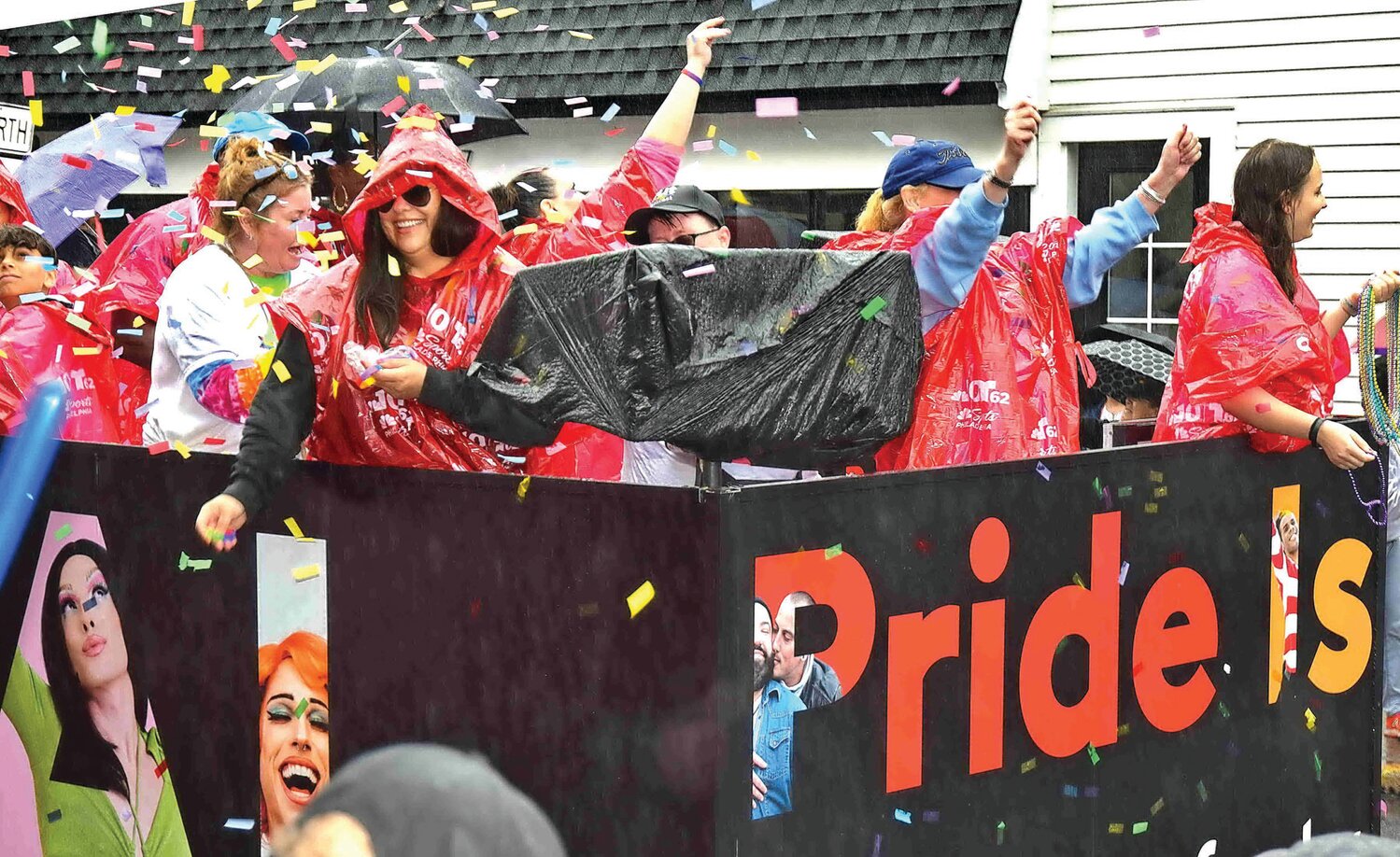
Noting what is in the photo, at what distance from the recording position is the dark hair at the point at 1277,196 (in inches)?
197

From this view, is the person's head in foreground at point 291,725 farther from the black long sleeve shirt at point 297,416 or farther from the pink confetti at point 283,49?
the pink confetti at point 283,49

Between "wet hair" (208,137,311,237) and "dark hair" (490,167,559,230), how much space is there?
1.13 m

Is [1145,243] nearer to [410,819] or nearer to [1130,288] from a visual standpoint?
[1130,288]

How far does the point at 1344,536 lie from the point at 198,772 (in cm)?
309

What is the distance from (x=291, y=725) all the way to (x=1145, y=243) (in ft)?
25.7

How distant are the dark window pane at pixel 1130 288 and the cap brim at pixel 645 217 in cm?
573

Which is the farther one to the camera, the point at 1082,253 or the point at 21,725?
the point at 1082,253

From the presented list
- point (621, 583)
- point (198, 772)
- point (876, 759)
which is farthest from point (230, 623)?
point (876, 759)

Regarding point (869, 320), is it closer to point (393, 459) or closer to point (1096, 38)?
point (393, 459)

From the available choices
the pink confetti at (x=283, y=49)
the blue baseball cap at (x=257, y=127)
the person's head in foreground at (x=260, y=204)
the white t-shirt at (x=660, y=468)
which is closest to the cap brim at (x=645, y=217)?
the white t-shirt at (x=660, y=468)

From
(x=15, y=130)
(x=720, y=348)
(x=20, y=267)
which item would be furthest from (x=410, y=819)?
(x=15, y=130)

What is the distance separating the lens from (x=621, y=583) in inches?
139

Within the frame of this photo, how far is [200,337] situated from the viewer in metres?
4.75

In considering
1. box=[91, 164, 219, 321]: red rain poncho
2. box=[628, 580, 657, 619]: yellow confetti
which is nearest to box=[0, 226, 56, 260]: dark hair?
box=[91, 164, 219, 321]: red rain poncho
